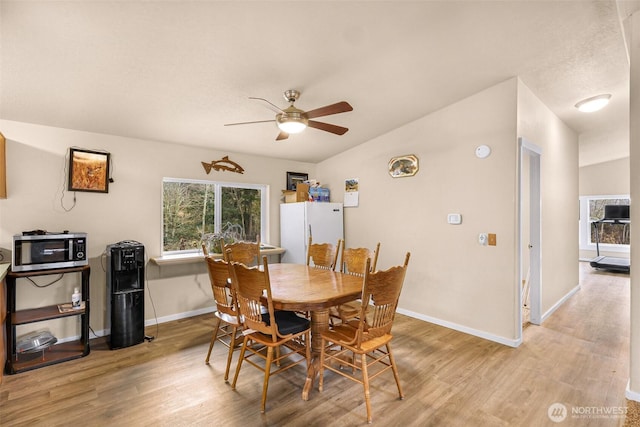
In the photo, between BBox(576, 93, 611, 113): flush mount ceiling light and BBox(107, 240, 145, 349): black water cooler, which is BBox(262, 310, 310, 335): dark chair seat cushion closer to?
BBox(107, 240, 145, 349): black water cooler

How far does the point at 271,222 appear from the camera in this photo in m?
4.81

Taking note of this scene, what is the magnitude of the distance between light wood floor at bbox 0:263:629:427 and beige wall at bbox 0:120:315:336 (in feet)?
2.22

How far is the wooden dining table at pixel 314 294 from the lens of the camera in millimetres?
2045

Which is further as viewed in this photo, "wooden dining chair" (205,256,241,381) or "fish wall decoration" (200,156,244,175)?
"fish wall decoration" (200,156,244,175)

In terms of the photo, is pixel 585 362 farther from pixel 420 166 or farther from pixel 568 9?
pixel 568 9

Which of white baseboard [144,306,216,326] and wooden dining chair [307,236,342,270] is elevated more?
wooden dining chair [307,236,342,270]

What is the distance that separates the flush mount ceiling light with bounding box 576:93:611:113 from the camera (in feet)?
11.2

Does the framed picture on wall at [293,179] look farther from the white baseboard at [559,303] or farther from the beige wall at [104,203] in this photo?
A: the white baseboard at [559,303]

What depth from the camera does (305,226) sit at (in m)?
4.38

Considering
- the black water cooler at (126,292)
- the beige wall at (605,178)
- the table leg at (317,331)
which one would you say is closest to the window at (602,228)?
the beige wall at (605,178)

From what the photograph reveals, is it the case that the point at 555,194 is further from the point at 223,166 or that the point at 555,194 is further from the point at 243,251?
the point at 223,166

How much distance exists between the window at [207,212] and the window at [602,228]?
27.6 feet

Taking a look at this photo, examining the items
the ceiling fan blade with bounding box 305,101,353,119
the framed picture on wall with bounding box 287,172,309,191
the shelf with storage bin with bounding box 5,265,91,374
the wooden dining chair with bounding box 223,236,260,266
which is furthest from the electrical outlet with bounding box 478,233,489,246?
the shelf with storage bin with bounding box 5,265,91,374

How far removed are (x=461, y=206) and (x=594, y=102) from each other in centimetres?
197
